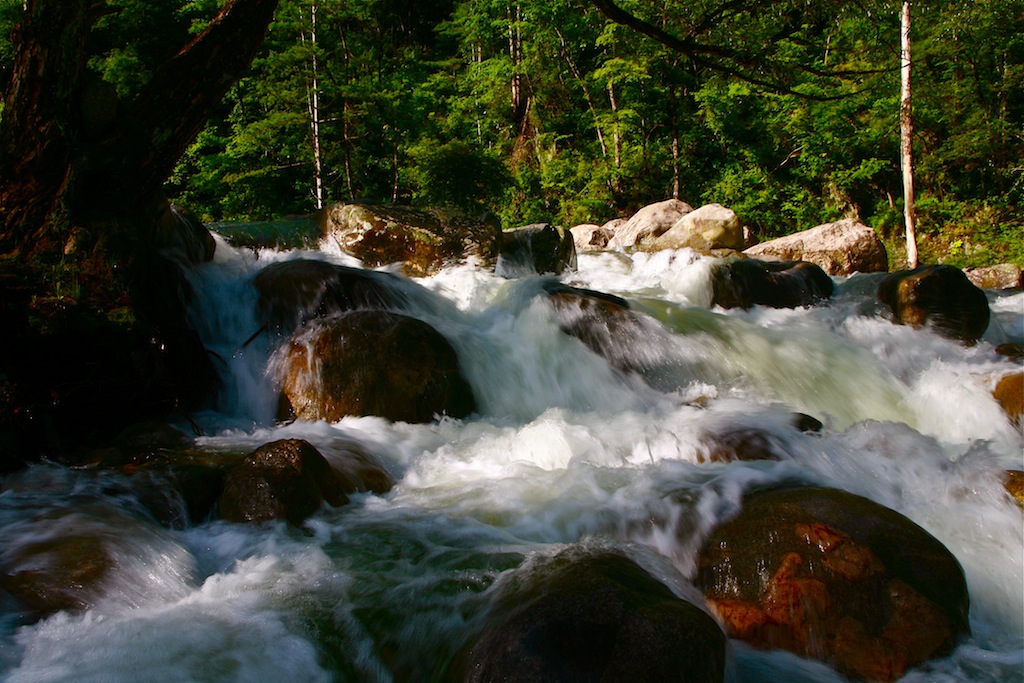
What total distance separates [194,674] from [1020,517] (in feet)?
13.8

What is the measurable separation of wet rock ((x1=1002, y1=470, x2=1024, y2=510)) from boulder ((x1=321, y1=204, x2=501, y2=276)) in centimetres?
698

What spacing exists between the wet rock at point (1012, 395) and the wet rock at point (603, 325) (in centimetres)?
340

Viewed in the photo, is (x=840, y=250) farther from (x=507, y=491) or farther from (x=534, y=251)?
(x=507, y=491)

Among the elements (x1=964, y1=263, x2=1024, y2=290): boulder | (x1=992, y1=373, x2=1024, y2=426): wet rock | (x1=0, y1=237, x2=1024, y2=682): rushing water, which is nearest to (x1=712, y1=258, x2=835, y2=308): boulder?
(x1=0, y1=237, x2=1024, y2=682): rushing water

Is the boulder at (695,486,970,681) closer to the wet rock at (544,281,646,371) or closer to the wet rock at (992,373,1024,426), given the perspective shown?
the wet rock at (544,281,646,371)

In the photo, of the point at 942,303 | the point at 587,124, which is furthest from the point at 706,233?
the point at 587,124

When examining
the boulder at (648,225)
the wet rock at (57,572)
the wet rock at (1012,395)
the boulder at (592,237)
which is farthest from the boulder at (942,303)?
the wet rock at (57,572)

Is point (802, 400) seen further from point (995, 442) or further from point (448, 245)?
point (448, 245)

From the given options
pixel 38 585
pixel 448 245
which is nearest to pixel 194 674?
pixel 38 585

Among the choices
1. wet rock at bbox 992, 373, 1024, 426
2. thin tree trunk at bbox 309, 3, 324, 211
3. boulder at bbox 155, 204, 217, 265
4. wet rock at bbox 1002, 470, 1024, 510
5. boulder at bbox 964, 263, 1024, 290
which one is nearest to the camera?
wet rock at bbox 1002, 470, 1024, 510

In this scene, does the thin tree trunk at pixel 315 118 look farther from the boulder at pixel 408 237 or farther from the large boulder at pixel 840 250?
the large boulder at pixel 840 250

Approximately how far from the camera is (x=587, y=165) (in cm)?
2062

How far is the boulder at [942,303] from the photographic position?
825 cm

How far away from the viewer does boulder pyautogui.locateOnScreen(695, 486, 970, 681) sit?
8.43 ft
